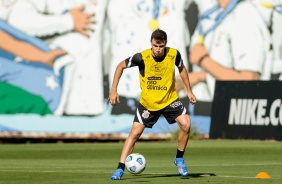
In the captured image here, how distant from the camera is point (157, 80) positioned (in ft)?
51.8

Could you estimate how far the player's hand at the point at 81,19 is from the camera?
1407 inches

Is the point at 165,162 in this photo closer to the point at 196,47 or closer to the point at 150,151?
the point at 150,151

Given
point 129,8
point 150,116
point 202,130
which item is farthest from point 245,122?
point 150,116

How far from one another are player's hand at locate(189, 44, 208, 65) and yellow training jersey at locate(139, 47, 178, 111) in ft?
67.9

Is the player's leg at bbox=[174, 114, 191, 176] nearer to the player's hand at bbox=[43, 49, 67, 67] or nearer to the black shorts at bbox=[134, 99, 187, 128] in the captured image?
the black shorts at bbox=[134, 99, 187, 128]

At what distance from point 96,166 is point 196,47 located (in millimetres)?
17528

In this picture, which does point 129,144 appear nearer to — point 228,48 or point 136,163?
point 136,163

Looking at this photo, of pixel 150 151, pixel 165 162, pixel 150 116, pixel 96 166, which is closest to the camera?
pixel 150 116

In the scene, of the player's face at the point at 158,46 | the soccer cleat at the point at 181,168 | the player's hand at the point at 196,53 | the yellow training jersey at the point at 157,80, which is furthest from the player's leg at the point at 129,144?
the player's hand at the point at 196,53

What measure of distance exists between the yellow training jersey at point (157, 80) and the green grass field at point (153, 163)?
1197mm

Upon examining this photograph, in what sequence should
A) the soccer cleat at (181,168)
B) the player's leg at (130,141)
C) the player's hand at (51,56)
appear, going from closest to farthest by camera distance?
the player's leg at (130,141) < the soccer cleat at (181,168) < the player's hand at (51,56)

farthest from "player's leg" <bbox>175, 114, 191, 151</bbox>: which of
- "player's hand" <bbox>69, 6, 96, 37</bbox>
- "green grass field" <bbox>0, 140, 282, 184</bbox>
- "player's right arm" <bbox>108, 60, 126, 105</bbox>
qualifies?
"player's hand" <bbox>69, 6, 96, 37</bbox>

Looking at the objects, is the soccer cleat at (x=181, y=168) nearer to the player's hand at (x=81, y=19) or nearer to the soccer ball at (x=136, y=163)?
the soccer ball at (x=136, y=163)

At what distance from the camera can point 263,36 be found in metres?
37.3
